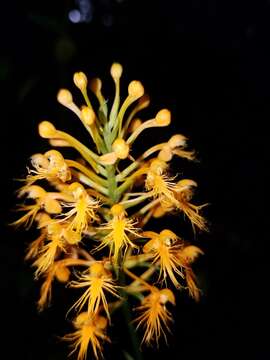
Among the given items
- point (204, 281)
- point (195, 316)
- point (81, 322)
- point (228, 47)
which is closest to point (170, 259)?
point (81, 322)

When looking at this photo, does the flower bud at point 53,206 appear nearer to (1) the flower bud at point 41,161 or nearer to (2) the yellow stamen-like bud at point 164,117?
(1) the flower bud at point 41,161

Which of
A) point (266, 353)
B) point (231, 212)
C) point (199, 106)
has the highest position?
point (199, 106)

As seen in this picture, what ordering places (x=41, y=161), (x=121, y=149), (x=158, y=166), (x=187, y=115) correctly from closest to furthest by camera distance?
(x=121, y=149)
(x=158, y=166)
(x=41, y=161)
(x=187, y=115)

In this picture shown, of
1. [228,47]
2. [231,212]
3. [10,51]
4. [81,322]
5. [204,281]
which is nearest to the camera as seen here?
[81,322]

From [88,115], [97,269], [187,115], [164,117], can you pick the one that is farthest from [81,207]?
[187,115]

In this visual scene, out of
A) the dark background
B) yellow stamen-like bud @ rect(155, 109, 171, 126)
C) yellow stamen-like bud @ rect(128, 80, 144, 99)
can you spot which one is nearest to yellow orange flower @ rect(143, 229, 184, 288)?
yellow stamen-like bud @ rect(155, 109, 171, 126)

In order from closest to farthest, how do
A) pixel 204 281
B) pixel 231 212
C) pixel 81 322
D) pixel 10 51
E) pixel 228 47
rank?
1. pixel 81 322
2. pixel 204 281
3. pixel 10 51
4. pixel 231 212
5. pixel 228 47

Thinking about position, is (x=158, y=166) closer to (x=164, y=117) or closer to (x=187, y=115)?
(x=164, y=117)

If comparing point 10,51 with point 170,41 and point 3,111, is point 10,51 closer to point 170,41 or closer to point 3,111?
point 3,111

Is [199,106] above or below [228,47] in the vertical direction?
below
